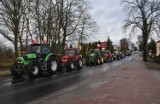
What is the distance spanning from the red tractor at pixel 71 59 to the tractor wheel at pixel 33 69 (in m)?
7.47

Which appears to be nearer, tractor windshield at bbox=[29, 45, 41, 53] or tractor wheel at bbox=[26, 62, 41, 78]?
tractor wheel at bbox=[26, 62, 41, 78]

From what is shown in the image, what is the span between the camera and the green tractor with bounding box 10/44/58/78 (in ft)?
71.0

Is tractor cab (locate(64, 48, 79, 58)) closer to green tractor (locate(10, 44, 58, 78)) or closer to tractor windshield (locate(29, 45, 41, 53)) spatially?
green tractor (locate(10, 44, 58, 78))

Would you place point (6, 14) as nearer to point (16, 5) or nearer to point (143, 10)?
point (16, 5)

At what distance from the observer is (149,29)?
5722 cm

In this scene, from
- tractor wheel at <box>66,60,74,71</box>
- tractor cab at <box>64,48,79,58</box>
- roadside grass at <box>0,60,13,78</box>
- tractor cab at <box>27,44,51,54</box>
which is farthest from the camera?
tractor cab at <box>64,48,79,58</box>

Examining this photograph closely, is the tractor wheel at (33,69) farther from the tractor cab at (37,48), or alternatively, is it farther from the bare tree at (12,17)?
the bare tree at (12,17)

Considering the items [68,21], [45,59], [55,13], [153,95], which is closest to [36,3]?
[55,13]

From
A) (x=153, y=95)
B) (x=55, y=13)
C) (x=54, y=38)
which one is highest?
(x=55, y=13)

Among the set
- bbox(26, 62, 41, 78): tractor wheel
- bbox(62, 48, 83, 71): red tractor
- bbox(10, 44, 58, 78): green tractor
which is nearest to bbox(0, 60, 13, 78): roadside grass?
bbox(10, 44, 58, 78): green tractor

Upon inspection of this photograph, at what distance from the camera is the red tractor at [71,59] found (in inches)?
1174

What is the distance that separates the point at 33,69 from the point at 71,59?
941cm

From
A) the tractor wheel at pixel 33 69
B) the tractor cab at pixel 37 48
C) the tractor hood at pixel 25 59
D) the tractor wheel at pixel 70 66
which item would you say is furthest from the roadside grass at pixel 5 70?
the tractor wheel at pixel 70 66

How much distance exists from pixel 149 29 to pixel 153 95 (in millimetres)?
47123
